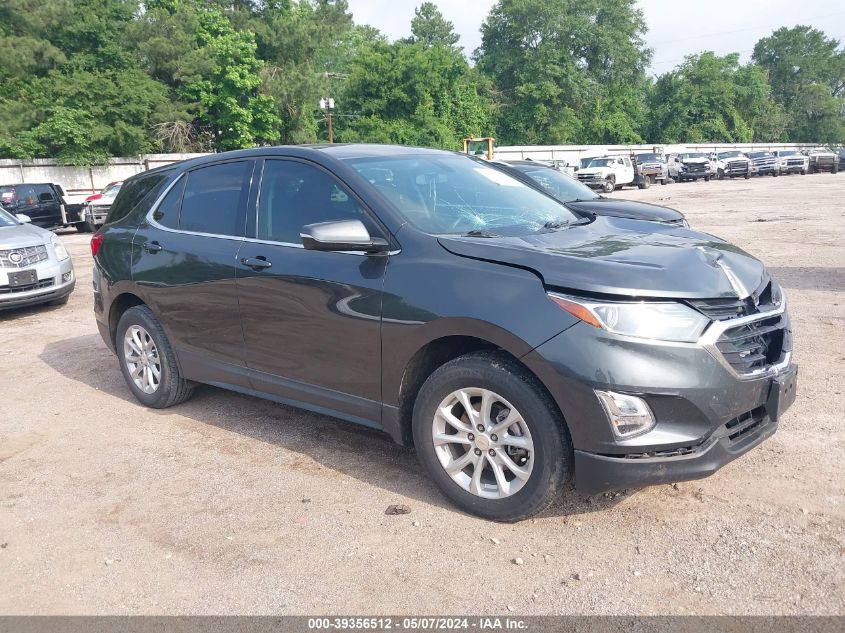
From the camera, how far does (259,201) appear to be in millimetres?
4473

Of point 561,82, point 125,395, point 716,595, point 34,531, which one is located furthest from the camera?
point 561,82

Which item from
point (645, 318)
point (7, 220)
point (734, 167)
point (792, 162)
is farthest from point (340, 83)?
point (645, 318)

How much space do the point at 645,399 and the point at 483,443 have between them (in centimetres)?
79

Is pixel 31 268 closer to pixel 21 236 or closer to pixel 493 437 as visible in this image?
pixel 21 236

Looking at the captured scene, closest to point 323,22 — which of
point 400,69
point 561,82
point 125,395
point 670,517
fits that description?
point 400,69

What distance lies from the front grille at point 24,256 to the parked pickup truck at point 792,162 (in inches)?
1769

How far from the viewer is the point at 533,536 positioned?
10.9ft

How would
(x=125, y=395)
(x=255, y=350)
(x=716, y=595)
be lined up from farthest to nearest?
(x=125, y=395), (x=255, y=350), (x=716, y=595)

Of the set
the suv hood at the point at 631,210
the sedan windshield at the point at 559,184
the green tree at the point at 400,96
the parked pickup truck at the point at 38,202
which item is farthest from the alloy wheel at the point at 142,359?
the green tree at the point at 400,96

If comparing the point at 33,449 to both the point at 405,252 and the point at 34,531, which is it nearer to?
the point at 34,531

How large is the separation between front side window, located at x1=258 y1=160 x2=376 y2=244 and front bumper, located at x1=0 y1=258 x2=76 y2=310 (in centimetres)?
583

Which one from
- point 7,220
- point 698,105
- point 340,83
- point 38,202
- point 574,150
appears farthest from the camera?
point 698,105

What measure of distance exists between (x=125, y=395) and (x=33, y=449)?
109 centimetres

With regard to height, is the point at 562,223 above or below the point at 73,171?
below
